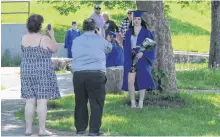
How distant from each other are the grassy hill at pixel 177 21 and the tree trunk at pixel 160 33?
12750 millimetres

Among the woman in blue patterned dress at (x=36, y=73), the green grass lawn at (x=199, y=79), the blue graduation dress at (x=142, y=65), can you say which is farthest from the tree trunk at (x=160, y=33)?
the woman in blue patterned dress at (x=36, y=73)

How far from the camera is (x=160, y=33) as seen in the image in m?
12.1

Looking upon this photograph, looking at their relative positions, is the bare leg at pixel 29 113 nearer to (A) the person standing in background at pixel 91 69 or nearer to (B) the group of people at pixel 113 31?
(A) the person standing in background at pixel 91 69

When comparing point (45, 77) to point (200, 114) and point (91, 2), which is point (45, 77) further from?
point (91, 2)

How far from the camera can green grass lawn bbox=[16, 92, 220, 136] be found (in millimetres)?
9211

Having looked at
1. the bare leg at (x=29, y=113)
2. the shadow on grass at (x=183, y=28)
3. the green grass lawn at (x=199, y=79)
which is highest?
the shadow on grass at (x=183, y=28)

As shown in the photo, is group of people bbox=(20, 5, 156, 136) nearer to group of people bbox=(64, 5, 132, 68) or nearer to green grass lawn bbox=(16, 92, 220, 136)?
green grass lawn bbox=(16, 92, 220, 136)

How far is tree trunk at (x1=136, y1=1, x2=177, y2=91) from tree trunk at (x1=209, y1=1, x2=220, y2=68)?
6771 millimetres

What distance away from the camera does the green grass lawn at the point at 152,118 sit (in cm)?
921

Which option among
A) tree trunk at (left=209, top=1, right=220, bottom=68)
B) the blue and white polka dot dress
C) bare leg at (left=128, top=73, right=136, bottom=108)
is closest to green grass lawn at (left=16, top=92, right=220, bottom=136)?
bare leg at (left=128, top=73, right=136, bottom=108)

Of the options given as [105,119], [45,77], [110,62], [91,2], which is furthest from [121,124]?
[91,2]

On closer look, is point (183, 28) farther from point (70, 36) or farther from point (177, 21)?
point (70, 36)

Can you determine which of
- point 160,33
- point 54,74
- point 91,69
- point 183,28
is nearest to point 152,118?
point 91,69

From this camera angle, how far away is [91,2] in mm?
21859
